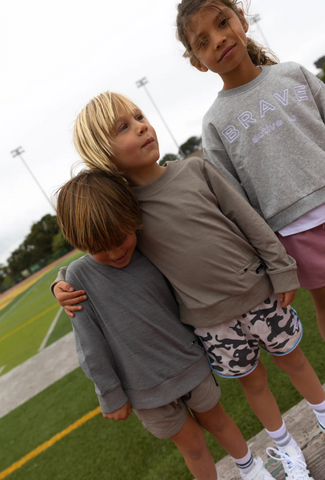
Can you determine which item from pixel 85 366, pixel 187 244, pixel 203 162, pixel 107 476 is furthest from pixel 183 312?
pixel 107 476

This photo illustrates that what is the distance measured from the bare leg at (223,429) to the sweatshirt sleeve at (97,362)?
0.39 m

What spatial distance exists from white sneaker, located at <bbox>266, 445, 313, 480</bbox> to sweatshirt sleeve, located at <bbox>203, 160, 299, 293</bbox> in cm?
75

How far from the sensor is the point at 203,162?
4.74ft

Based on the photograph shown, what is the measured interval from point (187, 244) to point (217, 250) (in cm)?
12

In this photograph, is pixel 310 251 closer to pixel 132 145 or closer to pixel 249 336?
pixel 249 336

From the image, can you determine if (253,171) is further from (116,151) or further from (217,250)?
(116,151)

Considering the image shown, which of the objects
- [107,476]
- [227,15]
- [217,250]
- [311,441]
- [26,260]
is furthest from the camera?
[26,260]

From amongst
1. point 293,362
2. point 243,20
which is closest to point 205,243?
point 293,362

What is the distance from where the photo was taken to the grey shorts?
1.41 m

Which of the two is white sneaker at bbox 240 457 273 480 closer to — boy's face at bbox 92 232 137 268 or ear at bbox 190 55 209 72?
boy's face at bbox 92 232 137 268

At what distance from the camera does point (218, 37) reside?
1443 millimetres

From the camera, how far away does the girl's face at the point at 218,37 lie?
1447mm

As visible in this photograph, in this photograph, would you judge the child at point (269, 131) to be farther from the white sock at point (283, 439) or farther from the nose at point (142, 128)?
the white sock at point (283, 439)

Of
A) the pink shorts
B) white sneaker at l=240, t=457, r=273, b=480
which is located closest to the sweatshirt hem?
the pink shorts
